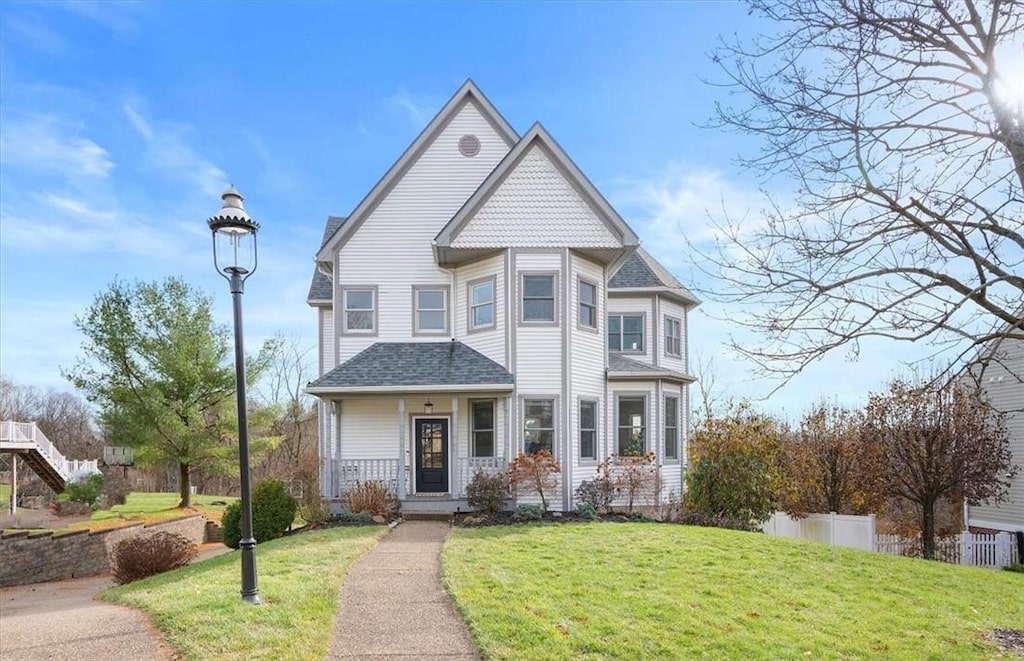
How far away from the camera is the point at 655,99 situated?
9344 millimetres

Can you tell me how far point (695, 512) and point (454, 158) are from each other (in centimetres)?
1106

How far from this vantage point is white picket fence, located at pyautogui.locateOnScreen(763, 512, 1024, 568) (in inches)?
705

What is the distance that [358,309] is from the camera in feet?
63.0

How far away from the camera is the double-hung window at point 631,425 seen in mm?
19031

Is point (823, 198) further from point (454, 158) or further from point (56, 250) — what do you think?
point (56, 250)

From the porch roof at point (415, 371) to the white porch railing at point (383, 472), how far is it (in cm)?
176

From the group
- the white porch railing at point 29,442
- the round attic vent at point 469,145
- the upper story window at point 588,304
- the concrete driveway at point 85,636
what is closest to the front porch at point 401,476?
the upper story window at point 588,304

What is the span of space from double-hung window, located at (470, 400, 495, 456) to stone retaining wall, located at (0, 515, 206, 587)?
10638 millimetres

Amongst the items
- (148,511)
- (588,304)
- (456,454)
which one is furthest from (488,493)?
(148,511)

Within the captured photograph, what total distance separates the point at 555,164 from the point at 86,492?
2419cm

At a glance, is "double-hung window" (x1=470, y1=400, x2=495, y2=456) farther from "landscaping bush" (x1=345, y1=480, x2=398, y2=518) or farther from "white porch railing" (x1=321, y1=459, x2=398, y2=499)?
"landscaping bush" (x1=345, y1=480, x2=398, y2=518)

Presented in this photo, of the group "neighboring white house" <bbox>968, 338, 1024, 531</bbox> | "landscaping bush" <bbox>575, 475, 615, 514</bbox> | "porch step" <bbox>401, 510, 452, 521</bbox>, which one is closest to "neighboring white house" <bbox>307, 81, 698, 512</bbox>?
"porch step" <bbox>401, 510, 452, 521</bbox>

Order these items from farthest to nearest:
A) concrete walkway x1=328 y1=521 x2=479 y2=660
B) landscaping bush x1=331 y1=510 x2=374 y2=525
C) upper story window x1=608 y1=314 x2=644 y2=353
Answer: upper story window x1=608 y1=314 x2=644 y2=353
landscaping bush x1=331 y1=510 x2=374 y2=525
concrete walkway x1=328 y1=521 x2=479 y2=660

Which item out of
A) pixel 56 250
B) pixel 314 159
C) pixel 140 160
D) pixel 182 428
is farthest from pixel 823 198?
pixel 182 428
